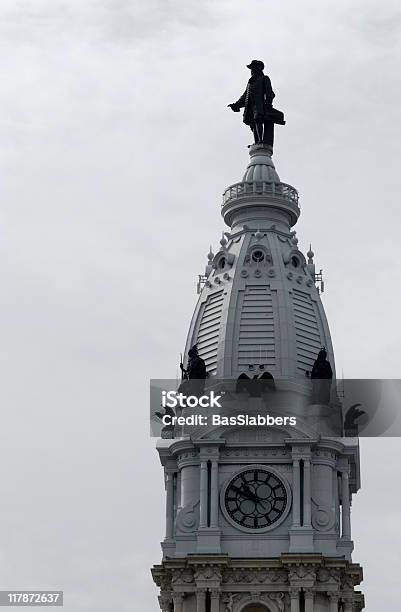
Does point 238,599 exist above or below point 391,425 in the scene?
below

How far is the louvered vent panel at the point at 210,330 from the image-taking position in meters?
143

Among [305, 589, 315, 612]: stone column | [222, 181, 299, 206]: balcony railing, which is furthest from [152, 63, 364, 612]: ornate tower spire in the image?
[222, 181, 299, 206]: balcony railing

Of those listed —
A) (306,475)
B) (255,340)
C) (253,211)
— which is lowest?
Answer: (306,475)

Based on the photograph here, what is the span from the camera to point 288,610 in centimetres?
13500

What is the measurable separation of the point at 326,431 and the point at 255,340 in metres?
7.43

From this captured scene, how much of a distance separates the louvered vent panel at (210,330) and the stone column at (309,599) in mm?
16037

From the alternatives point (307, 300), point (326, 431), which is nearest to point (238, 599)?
point (326, 431)

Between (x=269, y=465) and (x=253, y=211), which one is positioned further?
(x=253, y=211)

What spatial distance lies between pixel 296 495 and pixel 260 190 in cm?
2292

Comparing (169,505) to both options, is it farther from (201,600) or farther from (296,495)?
(296,495)

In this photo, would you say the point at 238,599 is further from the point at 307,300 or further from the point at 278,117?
the point at 278,117

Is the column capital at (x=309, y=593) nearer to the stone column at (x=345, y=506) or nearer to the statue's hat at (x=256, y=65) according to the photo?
the stone column at (x=345, y=506)

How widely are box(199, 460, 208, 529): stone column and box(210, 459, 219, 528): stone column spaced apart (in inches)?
14.6

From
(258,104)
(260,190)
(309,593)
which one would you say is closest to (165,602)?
(309,593)
